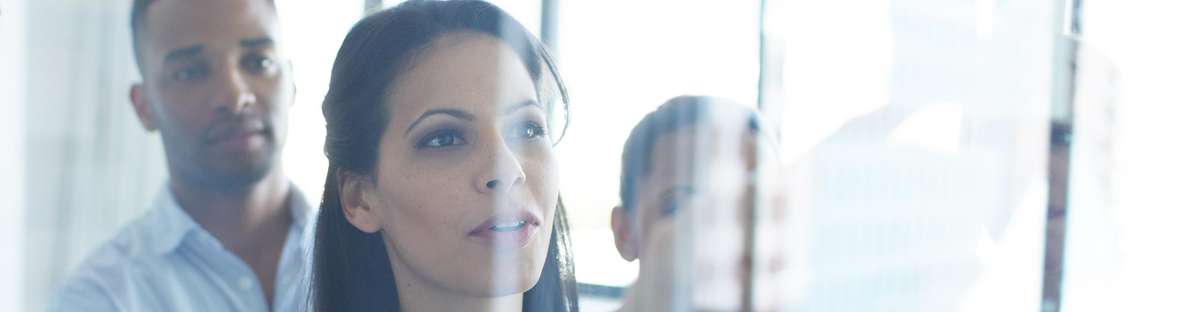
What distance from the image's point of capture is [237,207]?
817 mm

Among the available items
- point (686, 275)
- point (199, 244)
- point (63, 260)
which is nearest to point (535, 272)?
point (686, 275)

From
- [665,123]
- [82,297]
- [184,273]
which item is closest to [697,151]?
Result: [665,123]

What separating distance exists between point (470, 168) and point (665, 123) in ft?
0.49

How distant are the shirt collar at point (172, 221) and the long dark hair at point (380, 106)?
0.29ft

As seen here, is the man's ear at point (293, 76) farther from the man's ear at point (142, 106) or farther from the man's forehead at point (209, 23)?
the man's ear at point (142, 106)

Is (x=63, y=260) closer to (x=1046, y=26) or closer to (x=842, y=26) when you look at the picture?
(x=842, y=26)

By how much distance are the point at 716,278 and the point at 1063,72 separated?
0.34 meters

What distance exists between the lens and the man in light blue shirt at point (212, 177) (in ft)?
2.56

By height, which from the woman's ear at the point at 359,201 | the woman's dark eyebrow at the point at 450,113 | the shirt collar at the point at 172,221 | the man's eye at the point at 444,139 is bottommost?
the shirt collar at the point at 172,221

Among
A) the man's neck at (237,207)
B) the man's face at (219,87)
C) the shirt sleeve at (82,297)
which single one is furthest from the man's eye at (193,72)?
the shirt sleeve at (82,297)

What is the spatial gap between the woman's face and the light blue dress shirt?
19 cm

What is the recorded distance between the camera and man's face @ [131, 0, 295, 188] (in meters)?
0.78

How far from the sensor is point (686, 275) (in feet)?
2.11

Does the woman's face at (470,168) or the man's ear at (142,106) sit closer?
the woman's face at (470,168)
